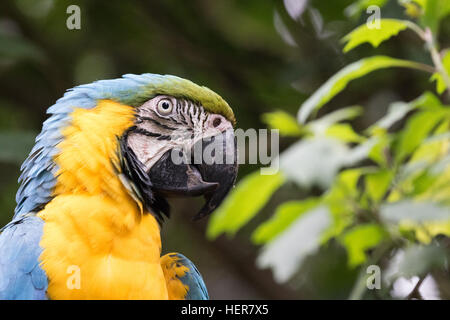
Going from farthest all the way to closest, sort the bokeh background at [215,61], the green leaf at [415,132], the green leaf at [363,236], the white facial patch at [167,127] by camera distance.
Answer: the bokeh background at [215,61] → the white facial patch at [167,127] → the green leaf at [363,236] → the green leaf at [415,132]

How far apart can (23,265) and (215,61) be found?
2215 mm

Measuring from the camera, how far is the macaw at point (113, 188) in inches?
68.3

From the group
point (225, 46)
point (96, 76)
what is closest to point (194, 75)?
point (225, 46)

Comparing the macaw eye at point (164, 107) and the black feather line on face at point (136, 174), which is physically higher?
the macaw eye at point (164, 107)

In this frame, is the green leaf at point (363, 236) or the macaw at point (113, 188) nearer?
the green leaf at point (363, 236)

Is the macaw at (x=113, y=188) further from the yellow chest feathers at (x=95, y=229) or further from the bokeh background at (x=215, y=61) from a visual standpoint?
the bokeh background at (x=215, y=61)

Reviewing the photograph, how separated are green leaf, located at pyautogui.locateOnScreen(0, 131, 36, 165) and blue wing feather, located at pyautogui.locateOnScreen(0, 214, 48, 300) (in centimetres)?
88

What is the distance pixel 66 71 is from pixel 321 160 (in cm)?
290

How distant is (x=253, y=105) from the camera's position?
3633 mm

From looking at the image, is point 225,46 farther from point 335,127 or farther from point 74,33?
point 335,127

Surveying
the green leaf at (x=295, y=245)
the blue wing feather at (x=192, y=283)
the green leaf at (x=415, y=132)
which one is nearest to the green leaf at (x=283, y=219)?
the green leaf at (x=295, y=245)

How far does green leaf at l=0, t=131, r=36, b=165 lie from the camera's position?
8.54ft

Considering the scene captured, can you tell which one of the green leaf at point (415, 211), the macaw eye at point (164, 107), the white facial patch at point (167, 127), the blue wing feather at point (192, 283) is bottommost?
the blue wing feather at point (192, 283)

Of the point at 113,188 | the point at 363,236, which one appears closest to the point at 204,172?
the point at 113,188
